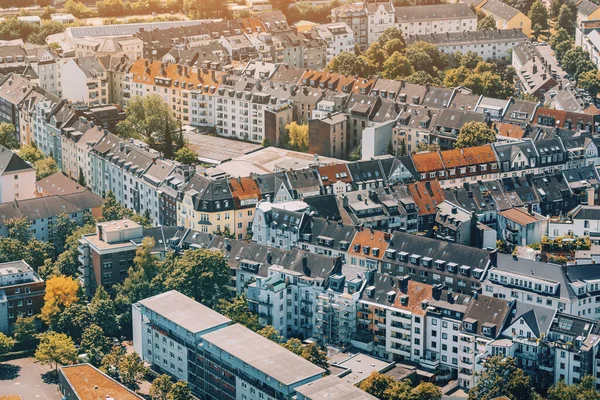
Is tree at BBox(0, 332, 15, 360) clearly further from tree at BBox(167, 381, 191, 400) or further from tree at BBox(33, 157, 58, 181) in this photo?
tree at BBox(33, 157, 58, 181)

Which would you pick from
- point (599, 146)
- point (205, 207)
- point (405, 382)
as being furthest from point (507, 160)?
point (405, 382)

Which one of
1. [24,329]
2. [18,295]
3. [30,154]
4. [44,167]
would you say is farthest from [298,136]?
[24,329]

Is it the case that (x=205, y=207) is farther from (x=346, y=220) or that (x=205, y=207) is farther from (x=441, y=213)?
(x=441, y=213)

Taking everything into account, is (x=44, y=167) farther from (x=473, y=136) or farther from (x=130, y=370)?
(x=130, y=370)

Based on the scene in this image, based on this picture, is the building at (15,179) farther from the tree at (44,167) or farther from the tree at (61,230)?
the tree at (61,230)

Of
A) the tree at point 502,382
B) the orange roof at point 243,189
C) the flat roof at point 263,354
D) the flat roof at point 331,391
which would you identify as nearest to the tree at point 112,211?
the orange roof at point 243,189

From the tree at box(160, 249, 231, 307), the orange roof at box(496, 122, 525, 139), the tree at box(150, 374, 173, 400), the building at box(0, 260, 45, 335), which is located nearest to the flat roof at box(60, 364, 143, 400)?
the tree at box(150, 374, 173, 400)
